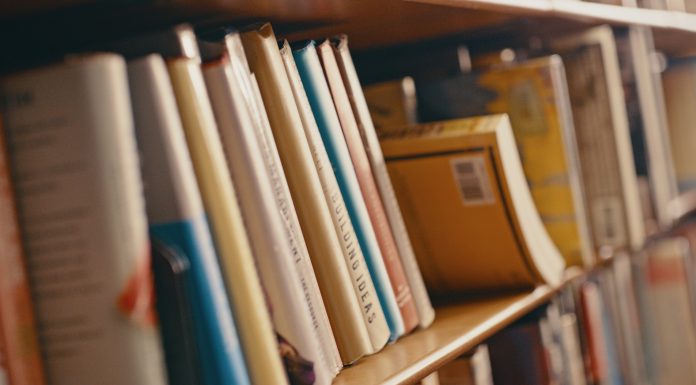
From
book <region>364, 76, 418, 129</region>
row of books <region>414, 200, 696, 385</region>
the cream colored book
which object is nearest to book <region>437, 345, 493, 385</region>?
row of books <region>414, 200, 696, 385</region>

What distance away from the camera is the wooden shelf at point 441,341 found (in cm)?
76

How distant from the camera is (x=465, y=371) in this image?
3.22 ft

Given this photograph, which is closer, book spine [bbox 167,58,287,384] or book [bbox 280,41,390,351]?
book spine [bbox 167,58,287,384]

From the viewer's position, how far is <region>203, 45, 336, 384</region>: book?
0.66 m

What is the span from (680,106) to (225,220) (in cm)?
155

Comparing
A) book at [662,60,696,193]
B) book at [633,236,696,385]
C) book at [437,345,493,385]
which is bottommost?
book at [633,236,696,385]

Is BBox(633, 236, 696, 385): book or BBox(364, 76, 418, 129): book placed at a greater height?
BBox(364, 76, 418, 129): book

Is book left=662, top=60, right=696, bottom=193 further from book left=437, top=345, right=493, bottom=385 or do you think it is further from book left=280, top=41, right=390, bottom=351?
book left=280, top=41, right=390, bottom=351

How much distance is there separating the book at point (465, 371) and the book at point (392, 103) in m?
0.35

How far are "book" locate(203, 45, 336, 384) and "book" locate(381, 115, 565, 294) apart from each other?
374 mm

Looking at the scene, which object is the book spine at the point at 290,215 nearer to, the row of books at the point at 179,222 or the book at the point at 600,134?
the row of books at the point at 179,222

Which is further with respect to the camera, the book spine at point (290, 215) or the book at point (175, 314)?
the book spine at point (290, 215)

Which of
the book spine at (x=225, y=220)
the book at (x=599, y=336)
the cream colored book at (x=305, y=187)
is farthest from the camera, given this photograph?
the book at (x=599, y=336)

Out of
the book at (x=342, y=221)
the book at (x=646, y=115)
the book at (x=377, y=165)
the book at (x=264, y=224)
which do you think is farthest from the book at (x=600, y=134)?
the book at (x=264, y=224)
